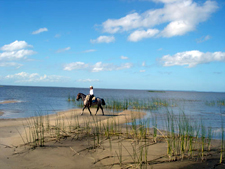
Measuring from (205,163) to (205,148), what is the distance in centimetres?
123

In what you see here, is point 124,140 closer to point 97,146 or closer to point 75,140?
point 97,146

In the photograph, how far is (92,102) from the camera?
45.1ft

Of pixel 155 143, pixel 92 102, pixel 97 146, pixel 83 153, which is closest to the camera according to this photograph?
pixel 83 153

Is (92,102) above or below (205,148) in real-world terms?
above

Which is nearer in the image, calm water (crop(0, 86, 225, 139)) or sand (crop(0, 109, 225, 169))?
sand (crop(0, 109, 225, 169))

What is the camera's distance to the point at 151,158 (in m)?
4.76

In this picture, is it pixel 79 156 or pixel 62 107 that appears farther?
pixel 62 107

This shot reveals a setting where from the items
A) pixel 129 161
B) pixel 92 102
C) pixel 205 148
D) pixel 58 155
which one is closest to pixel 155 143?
pixel 205 148

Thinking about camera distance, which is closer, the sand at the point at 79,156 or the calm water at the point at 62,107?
the sand at the point at 79,156

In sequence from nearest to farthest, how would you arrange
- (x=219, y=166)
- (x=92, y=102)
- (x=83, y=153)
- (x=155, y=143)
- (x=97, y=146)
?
1. (x=219, y=166)
2. (x=83, y=153)
3. (x=97, y=146)
4. (x=155, y=143)
5. (x=92, y=102)

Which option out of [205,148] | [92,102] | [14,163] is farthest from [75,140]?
[92,102]

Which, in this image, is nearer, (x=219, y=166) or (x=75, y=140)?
(x=219, y=166)

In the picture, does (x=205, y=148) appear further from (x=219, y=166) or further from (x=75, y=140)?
(x=75, y=140)

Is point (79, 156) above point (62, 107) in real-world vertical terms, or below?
above
